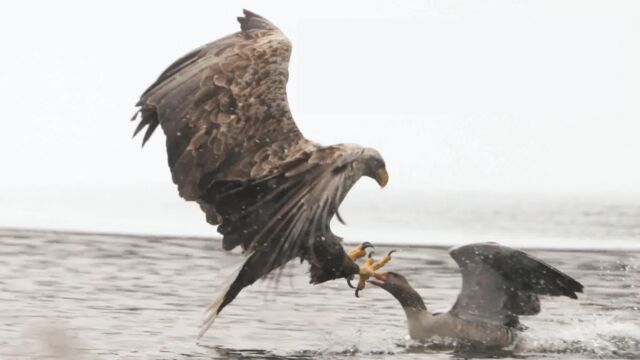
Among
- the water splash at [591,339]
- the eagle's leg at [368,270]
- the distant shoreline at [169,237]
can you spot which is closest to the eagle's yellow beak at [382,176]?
the eagle's leg at [368,270]

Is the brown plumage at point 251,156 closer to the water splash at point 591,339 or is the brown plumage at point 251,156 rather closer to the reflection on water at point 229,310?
the reflection on water at point 229,310

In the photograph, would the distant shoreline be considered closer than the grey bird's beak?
No

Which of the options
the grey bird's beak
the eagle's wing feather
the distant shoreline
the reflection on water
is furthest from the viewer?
the distant shoreline

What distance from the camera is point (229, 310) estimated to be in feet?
42.3

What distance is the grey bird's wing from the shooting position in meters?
11.3

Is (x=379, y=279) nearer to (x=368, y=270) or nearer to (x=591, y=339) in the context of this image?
(x=368, y=270)

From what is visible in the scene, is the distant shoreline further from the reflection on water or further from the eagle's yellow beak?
the eagle's yellow beak

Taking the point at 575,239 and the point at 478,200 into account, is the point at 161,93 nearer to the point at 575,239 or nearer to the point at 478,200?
the point at 575,239

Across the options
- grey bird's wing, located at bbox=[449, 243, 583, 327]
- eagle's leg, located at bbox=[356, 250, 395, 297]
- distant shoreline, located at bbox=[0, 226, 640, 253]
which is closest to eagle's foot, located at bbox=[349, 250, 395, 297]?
eagle's leg, located at bbox=[356, 250, 395, 297]

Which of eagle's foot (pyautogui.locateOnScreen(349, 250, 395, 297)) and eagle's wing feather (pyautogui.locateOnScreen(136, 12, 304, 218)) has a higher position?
eagle's wing feather (pyautogui.locateOnScreen(136, 12, 304, 218))

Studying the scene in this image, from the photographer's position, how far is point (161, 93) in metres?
10.8

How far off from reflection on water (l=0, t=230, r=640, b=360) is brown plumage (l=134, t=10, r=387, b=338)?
1.08 feet

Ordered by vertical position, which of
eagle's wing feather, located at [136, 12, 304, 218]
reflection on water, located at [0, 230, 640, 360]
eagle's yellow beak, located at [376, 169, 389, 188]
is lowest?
reflection on water, located at [0, 230, 640, 360]

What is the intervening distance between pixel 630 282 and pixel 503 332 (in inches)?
167
